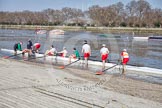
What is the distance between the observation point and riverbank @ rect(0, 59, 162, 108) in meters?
10.0

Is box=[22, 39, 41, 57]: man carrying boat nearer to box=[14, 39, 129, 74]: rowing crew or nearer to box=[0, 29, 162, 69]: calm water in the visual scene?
box=[14, 39, 129, 74]: rowing crew

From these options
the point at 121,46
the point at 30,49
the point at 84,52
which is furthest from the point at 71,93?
the point at 121,46

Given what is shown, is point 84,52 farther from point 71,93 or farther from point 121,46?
point 121,46

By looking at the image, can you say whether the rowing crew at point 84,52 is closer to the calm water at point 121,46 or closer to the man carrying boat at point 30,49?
the man carrying boat at point 30,49

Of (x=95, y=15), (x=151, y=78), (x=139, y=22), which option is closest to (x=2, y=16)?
(x=95, y=15)

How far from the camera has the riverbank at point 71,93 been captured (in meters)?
10.0

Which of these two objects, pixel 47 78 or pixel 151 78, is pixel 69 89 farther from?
pixel 151 78

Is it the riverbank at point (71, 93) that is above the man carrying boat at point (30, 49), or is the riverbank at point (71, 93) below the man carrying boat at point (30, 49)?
below

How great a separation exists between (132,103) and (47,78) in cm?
540

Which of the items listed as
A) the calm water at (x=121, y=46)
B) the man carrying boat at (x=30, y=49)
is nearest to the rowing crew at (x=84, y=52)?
the man carrying boat at (x=30, y=49)

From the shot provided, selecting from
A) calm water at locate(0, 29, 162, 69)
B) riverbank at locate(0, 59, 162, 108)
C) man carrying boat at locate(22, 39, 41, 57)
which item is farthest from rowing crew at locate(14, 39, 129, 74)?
calm water at locate(0, 29, 162, 69)

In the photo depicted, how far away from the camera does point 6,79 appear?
13648 mm

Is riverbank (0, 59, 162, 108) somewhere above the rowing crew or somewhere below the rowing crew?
below

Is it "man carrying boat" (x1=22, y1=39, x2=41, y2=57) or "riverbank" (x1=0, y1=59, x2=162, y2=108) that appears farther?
"man carrying boat" (x1=22, y1=39, x2=41, y2=57)
